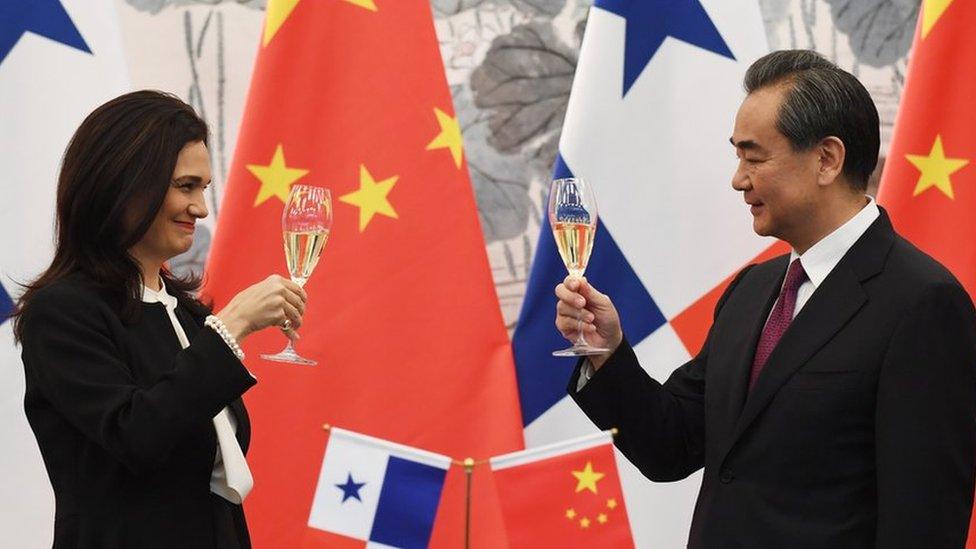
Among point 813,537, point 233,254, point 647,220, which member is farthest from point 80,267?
point 647,220

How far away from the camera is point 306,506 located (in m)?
2.90

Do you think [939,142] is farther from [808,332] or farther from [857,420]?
[857,420]

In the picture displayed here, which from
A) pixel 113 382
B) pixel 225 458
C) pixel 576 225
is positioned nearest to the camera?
pixel 113 382

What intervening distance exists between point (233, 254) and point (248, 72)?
627 millimetres

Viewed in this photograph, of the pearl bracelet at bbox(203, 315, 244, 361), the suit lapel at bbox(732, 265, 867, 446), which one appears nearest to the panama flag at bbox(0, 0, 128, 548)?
the pearl bracelet at bbox(203, 315, 244, 361)

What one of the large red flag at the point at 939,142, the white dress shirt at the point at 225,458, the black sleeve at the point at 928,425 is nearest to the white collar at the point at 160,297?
the white dress shirt at the point at 225,458

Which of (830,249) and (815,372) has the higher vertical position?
(830,249)

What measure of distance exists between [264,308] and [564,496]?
1.32 metres

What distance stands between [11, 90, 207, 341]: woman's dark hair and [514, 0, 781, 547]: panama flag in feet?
4.33

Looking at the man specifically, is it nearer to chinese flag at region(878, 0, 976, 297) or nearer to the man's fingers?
the man's fingers

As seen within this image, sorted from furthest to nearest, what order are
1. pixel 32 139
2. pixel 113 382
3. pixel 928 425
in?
1. pixel 32 139
2. pixel 113 382
3. pixel 928 425

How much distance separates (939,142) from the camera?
292 centimetres

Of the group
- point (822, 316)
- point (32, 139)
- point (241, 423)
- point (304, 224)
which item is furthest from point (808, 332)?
point (32, 139)

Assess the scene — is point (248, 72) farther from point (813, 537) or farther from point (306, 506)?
point (813, 537)
